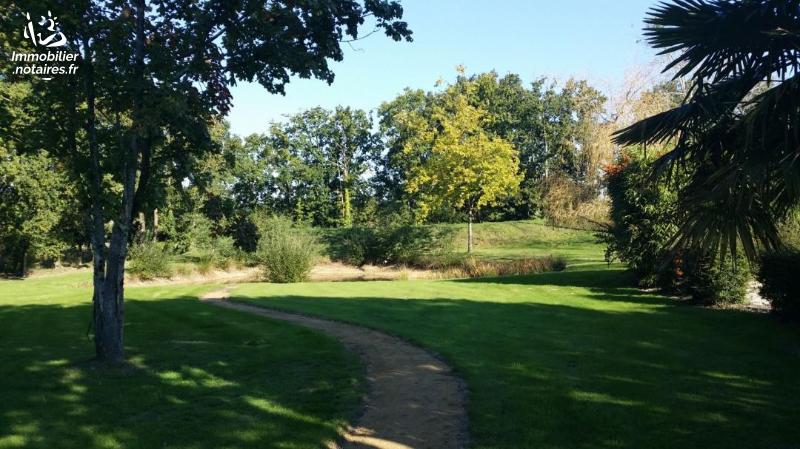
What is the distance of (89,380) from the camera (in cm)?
739

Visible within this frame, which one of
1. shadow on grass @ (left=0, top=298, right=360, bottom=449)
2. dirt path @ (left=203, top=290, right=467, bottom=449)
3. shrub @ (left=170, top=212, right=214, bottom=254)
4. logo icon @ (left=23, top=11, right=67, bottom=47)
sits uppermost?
logo icon @ (left=23, top=11, right=67, bottom=47)

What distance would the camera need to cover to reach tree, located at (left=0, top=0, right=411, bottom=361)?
24.8 feet

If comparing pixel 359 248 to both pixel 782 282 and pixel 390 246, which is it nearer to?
pixel 390 246

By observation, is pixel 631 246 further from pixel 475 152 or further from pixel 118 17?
pixel 475 152

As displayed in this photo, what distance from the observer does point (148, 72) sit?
7766 mm

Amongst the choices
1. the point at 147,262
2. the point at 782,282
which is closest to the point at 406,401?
the point at 782,282

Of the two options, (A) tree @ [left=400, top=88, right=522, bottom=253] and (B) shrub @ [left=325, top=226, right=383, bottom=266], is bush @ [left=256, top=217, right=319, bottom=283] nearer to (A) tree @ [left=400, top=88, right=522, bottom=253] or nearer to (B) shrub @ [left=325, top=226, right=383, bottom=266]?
(B) shrub @ [left=325, top=226, right=383, bottom=266]

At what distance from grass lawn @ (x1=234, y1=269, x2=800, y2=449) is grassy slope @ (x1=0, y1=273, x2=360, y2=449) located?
72.5 inches

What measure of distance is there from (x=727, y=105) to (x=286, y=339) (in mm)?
7968

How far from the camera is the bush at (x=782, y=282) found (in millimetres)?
11414

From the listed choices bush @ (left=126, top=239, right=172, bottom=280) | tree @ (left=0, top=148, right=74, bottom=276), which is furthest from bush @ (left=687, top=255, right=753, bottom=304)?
tree @ (left=0, top=148, right=74, bottom=276)

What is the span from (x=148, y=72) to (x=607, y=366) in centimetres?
743

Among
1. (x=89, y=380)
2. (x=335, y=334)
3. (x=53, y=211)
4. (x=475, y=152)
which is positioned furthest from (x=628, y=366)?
(x=53, y=211)

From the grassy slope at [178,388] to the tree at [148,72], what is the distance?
1036 millimetres
